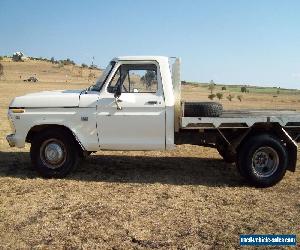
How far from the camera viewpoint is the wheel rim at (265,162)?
25.1ft

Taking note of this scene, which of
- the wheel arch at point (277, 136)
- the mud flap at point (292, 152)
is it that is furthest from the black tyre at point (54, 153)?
the mud flap at point (292, 152)

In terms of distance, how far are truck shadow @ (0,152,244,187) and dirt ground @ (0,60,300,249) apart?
0.02 m

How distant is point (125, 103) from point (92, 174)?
1.69 meters

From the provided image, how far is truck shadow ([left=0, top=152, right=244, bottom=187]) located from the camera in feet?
26.4

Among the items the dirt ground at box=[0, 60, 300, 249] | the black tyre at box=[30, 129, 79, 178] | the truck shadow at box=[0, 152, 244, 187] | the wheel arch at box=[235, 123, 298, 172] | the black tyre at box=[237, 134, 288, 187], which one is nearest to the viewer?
the dirt ground at box=[0, 60, 300, 249]

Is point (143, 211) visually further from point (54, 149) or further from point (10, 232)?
point (54, 149)

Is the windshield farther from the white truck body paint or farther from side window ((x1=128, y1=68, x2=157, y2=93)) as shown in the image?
side window ((x1=128, y1=68, x2=157, y2=93))

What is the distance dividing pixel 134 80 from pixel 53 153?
204 cm

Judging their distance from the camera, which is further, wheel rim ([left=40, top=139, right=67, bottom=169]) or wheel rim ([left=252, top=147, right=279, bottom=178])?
wheel rim ([left=40, top=139, right=67, bottom=169])

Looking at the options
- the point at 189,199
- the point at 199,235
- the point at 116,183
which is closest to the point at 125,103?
the point at 116,183

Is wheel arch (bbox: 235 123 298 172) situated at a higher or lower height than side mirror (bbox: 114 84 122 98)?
lower

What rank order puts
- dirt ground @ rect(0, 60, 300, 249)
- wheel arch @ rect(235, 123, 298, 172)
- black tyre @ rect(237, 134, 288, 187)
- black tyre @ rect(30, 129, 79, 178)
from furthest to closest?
black tyre @ rect(30, 129, 79, 178) < wheel arch @ rect(235, 123, 298, 172) < black tyre @ rect(237, 134, 288, 187) < dirt ground @ rect(0, 60, 300, 249)

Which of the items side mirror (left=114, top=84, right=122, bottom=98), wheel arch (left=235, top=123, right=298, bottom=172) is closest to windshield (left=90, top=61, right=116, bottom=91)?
side mirror (left=114, top=84, right=122, bottom=98)

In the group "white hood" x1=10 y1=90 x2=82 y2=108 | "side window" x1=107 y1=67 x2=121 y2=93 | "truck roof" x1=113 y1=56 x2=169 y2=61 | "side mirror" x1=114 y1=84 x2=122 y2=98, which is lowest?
"white hood" x1=10 y1=90 x2=82 y2=108
